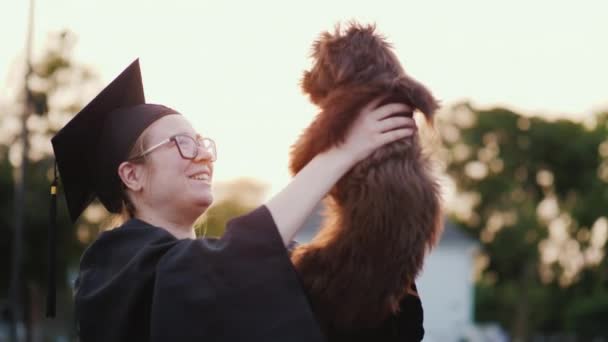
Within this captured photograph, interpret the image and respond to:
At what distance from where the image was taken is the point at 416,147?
239cm

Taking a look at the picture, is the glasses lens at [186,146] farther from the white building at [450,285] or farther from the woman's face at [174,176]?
the white building at [450,285]

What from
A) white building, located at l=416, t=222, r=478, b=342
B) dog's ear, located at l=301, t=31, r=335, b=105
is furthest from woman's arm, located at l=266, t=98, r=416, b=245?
white building, located at l=416, t=222, r=478, b=342

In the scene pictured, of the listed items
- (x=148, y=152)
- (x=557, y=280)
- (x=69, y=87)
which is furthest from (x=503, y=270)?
(x=148, y=152)

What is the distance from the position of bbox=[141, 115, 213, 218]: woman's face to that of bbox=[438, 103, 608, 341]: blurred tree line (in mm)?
51367

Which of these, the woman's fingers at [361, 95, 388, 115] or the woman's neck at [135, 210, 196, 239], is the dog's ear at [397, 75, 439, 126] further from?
the woman's neck at [135, 210, 196, 239]

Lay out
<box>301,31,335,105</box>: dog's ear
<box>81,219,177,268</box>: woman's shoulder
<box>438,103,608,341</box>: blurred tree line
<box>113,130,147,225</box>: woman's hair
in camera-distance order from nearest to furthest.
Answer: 1. <box>301,31,335,105</box>: dog's ear
2. <box>81,219,177,268</box>: woman's shoulder
3. <box>113,130,147,225</box>: woman's hair
4. <box>438,103,608,341</box>: blurred tree line

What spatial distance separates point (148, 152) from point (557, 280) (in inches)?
2220

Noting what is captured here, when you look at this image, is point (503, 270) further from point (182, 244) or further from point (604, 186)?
point (182, 244)

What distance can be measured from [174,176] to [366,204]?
76 centimetres

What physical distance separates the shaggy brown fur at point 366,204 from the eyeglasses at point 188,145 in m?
0.51

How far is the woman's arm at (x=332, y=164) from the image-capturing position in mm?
2316

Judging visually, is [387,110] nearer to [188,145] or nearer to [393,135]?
[393,135]

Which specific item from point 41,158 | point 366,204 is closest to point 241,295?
point 366,204

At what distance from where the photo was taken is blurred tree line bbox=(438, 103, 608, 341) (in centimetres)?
5394
